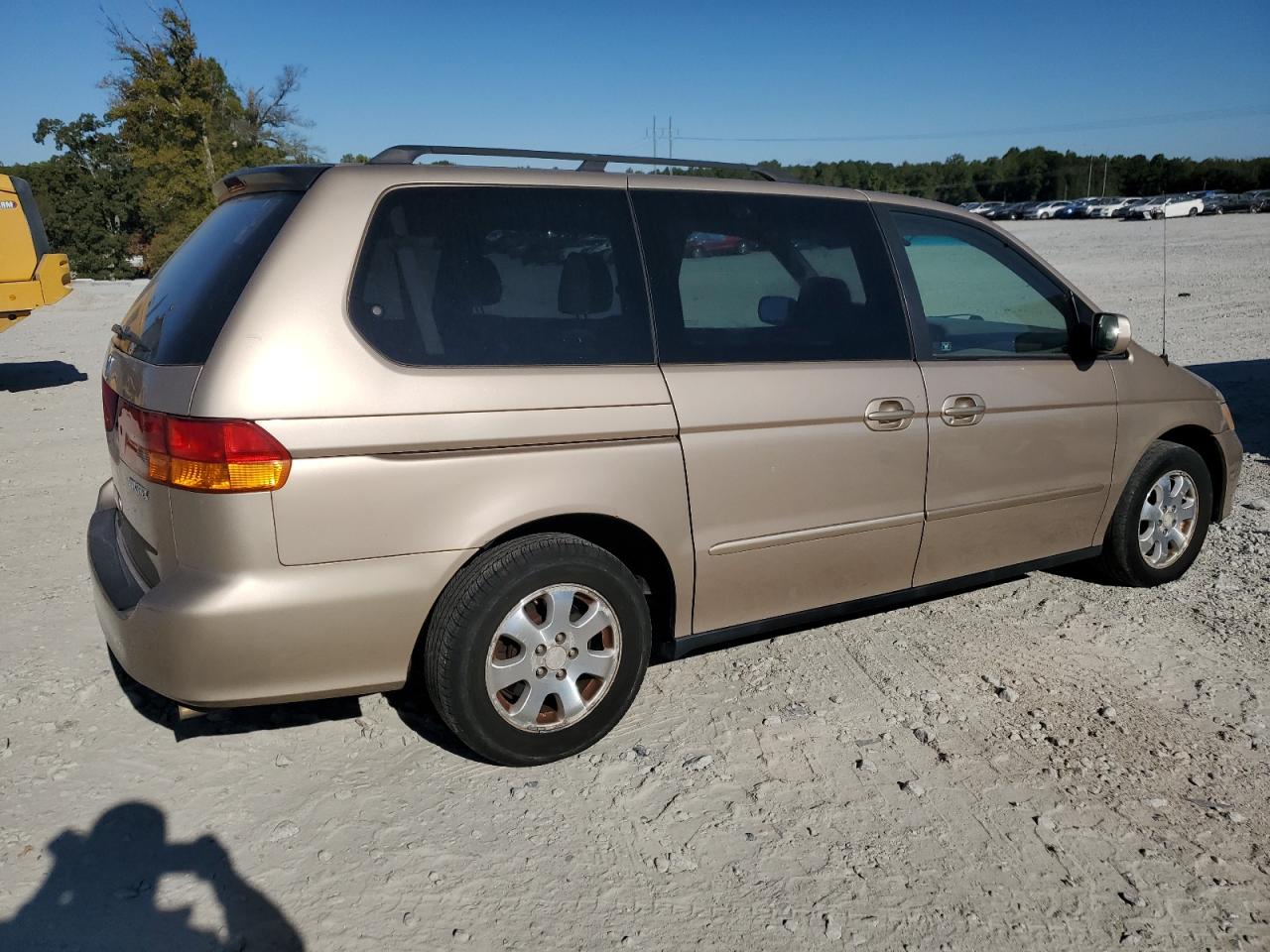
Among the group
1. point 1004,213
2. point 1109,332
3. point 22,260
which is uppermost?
point 1004,213

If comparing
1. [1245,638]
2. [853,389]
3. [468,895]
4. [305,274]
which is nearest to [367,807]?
[468,895]

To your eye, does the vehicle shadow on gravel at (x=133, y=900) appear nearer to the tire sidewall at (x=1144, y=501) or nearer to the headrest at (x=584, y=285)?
the headrest at (x=584, y=285)

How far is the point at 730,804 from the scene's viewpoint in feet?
10.2

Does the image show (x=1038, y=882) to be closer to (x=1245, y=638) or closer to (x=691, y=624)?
(x=691, y=624)

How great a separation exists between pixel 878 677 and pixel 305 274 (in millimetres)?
2637

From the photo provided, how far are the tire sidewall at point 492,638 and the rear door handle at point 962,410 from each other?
1.46 metres

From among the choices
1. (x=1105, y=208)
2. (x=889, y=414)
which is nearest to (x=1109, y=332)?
(x=889, y=414)

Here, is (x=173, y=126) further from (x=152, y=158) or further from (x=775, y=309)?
(x=775, y=309)

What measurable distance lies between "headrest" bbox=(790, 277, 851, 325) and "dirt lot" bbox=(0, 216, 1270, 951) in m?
1.43

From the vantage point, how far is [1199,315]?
1530 cm

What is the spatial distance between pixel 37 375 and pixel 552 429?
11.6 m

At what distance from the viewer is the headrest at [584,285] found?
329 centimetres

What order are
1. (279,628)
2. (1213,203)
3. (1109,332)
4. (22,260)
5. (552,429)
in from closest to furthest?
(279,628) → (552,429) → (1109,332) → (22,260) → (1213,203)

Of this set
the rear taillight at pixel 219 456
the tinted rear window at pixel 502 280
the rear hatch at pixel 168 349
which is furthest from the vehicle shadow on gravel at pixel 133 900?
the tinted rear window at pixel 502 280
